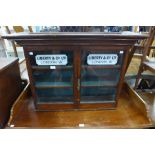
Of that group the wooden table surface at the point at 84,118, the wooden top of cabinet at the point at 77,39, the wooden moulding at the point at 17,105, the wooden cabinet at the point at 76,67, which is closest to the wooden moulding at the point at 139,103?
the wooden table surface at the point at 84,118

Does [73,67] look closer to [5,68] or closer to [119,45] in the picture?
[119,45]

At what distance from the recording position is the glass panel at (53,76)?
85 centimetres

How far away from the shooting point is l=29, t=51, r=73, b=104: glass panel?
0.85 m

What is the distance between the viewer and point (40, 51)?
0.84 meters

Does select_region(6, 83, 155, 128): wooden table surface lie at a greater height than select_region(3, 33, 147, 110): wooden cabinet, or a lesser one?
lesser

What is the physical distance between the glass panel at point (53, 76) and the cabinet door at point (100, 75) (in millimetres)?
87

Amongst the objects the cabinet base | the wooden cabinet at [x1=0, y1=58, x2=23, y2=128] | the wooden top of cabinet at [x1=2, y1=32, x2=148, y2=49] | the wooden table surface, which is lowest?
the wooden table surface

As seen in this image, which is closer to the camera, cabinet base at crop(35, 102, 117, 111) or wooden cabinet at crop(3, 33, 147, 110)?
wooden cabinet at crop(3, 33, 147, 110)

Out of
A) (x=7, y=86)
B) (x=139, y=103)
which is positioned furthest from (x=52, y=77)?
(x=139, y=103)

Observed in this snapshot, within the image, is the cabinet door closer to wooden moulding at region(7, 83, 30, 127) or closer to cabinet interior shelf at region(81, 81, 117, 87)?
cabinet interior shelf at region(81, 81, 117, 87)

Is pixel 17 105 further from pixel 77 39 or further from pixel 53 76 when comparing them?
pixel 77 39

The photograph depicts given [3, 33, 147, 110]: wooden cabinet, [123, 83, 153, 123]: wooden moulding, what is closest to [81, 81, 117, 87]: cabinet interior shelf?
[3, 33, 147, 110]: wooden cabinet

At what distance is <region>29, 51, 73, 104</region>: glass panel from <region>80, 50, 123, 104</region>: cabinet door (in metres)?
0.09

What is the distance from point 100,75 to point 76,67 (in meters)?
0.18
